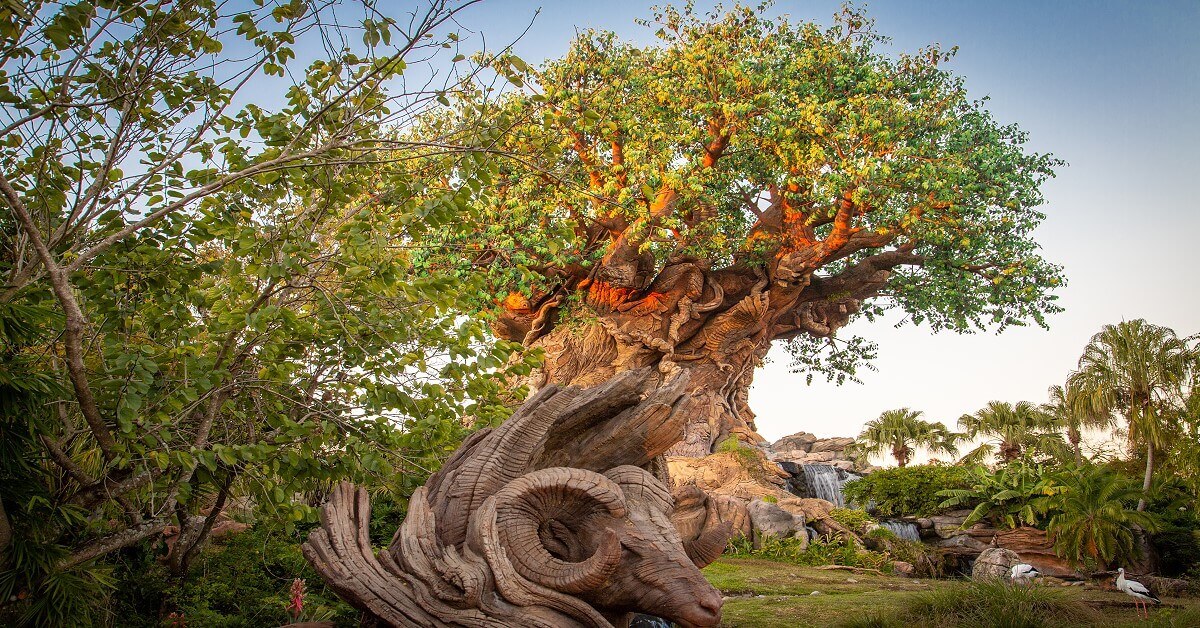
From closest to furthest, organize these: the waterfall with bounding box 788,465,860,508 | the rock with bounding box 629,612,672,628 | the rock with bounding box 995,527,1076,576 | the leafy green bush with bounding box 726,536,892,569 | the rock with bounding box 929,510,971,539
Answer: the rock with bounding box 629,612,672,628 < the rock with bounding box 995,527,1076,576 < the leafy green bush with bounding box 726,536,892,569 < the rock with bounding box 929,510,971,539 < the waterfall with bounding box 788,465,860,508

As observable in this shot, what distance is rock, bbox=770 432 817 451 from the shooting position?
35188 mm

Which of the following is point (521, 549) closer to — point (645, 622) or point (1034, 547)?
point (645, 622)

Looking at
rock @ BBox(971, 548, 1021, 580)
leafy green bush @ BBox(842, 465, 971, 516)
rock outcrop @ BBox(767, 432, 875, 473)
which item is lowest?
rock @ BBox(971, 548, 1021, 580)

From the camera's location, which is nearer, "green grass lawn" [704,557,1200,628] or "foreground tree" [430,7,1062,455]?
"green grass lawn" [704,557,1200,628]

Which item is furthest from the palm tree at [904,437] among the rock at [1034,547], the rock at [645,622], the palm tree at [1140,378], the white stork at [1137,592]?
the rock at [645,622]

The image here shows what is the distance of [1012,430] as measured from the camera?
2869 cm

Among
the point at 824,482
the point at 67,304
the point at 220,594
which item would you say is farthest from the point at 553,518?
the point at 824,482

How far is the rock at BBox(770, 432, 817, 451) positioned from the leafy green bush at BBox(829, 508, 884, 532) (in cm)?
1761

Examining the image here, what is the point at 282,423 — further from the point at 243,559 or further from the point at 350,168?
the point at 243,559

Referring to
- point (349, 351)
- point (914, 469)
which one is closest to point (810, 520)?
point (914, 469)

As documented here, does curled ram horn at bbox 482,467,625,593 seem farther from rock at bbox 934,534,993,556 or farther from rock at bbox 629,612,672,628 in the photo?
rock at bbox 934,534,993,556

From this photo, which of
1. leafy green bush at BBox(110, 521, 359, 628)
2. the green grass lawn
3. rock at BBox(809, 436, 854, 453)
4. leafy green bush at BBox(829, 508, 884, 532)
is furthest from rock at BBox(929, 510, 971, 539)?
rock at BBox(809, 436, 854, 453)

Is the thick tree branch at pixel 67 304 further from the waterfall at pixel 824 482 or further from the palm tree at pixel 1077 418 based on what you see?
the palm tree at pixel 1077 418

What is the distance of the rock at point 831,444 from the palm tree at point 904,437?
1.41 metres
